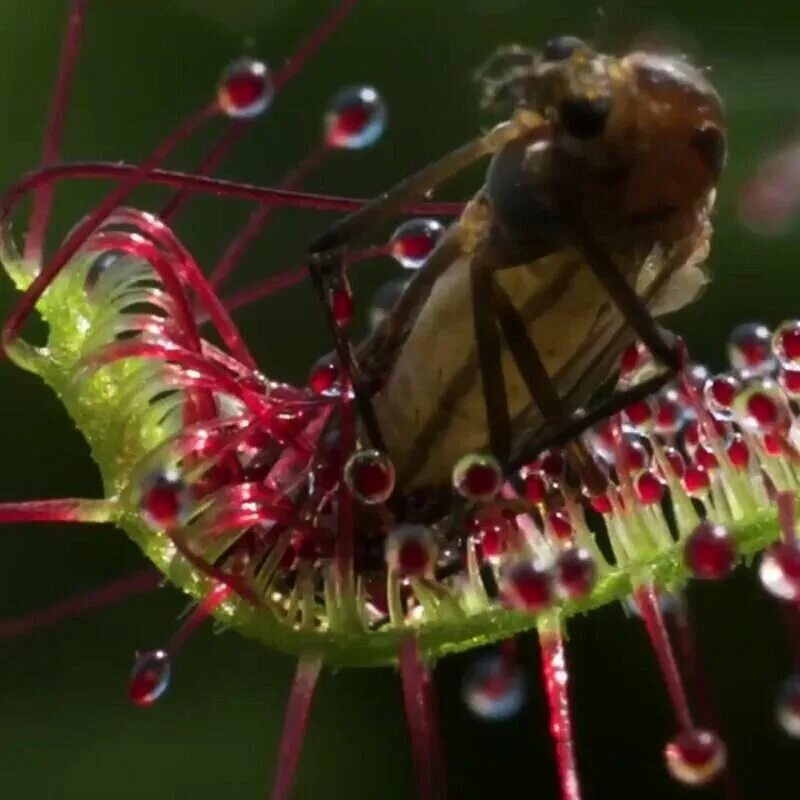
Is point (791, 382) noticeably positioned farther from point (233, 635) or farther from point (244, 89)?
point (233, 635)

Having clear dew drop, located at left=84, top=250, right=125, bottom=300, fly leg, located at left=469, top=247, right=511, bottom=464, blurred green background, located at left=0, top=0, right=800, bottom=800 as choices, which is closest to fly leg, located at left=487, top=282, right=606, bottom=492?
fly leg, located at left=469, top=247, right=511, bottom=464

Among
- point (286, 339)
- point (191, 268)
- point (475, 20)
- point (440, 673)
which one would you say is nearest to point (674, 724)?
point (440, 673)

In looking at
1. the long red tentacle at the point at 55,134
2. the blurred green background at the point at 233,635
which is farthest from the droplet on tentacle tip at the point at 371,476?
the blurred green background at the point at 233,635

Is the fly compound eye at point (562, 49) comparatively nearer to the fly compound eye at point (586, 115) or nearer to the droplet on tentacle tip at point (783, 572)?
the fly compound eye at point (586, 115)

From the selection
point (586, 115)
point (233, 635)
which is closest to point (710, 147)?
point (586, 115)

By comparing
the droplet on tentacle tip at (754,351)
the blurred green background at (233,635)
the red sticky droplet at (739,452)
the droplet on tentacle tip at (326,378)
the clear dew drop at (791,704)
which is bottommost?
the clear dew drop at (791,704)

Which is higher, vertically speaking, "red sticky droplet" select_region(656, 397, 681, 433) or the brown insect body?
the brown insect body

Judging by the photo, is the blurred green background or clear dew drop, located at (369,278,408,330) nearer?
clear dew drop, located at (369,278,408,330)

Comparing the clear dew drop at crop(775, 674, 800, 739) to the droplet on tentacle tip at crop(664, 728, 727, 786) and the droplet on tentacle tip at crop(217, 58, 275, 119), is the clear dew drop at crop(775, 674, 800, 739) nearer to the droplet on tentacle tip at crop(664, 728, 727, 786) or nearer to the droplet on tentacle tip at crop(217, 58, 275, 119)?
the droplet on tentacle tip at crop(664, 728, 727, 786)
